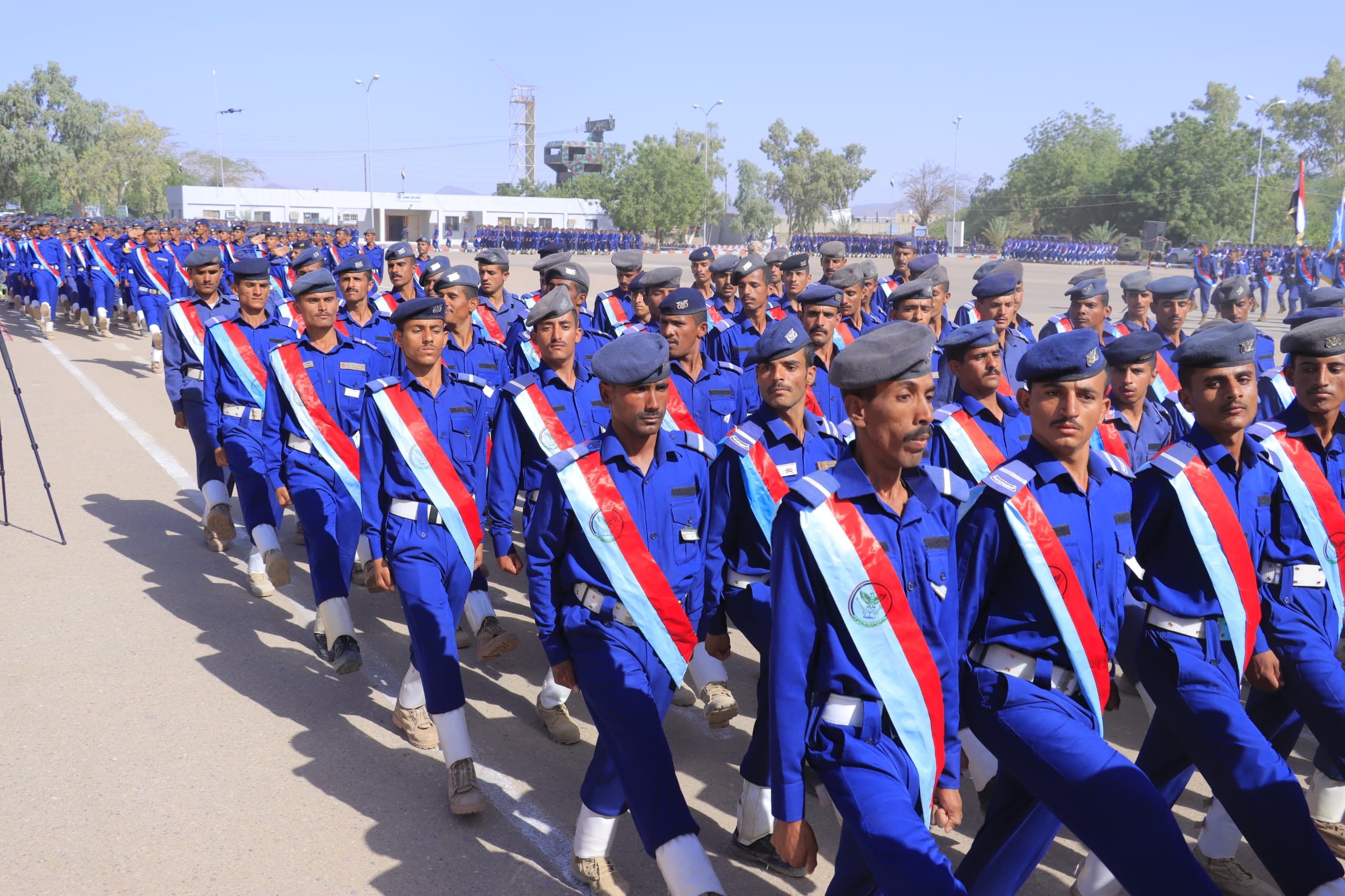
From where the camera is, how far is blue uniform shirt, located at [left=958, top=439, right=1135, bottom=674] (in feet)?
10.4

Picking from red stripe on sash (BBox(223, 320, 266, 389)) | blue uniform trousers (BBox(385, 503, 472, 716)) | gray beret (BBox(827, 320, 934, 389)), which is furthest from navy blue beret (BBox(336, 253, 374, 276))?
gray beret (BBox(827, 320, 934, 389))

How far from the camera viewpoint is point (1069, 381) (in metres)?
3.37

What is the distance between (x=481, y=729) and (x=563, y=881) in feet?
4.85

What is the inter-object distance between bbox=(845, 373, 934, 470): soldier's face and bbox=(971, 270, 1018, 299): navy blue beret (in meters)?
4.22

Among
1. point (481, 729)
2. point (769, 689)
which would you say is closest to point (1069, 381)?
point (769, 689)

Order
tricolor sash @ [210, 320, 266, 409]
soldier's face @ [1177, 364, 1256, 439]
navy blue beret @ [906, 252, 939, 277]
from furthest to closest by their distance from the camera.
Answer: navy blue beret @ [906, 252, 939, 277] < tricolor sash @ [210, 320, 266, 409] < soldier's face @ [1177, 364, 1256, 439]

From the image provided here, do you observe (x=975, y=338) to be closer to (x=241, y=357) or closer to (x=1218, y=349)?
→ (x=1218, y=349)

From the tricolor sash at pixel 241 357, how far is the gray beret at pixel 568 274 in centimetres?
235

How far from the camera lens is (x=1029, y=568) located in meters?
3.14

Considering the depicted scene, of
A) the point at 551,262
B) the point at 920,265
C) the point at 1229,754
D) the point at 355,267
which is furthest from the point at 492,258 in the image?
the point at 1229,754

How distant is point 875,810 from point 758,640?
1720mm

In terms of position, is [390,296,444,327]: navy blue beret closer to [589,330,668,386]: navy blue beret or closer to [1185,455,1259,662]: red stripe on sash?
[589,330,668,386]: navy blue beret

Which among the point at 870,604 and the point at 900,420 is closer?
the point at 870,604

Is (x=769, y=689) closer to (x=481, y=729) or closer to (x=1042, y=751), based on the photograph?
(x=1042, y=751)
